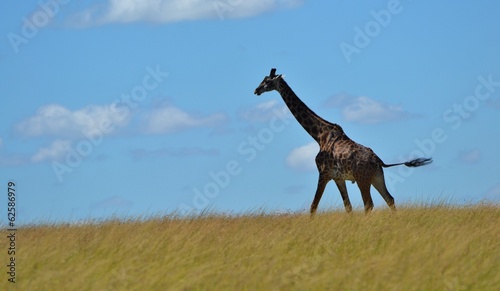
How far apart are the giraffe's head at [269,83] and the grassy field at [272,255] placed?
13.1 ft

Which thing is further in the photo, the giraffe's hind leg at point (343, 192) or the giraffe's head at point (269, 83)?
the giraffe's head at point (269, 83)

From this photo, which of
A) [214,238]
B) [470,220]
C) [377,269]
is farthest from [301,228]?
[377,269]

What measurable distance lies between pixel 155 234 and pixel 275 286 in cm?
462

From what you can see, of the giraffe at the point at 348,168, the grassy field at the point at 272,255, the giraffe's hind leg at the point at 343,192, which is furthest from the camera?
the giraffe's hind leg at the point at 343,192

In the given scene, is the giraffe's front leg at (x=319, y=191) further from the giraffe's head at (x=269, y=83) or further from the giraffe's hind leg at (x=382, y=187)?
the giraffe's head at (x=269, y=83)

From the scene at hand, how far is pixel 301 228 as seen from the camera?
15.6 meters

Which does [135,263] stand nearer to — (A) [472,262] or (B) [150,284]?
(B) [150,284]

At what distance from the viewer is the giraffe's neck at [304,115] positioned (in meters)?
19.9

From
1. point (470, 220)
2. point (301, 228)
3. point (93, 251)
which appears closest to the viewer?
point (93, 251)

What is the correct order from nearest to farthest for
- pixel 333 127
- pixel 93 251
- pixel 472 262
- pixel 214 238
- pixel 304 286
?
pixel 304 286, pixel 472 262, pixel 93 251, pixel 214 238, pixel 333 127

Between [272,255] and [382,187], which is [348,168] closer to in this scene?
[382,187]

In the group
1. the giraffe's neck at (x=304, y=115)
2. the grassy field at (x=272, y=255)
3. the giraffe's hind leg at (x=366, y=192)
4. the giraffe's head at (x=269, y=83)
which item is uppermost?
the giraffe's head at (x=269, y=83)

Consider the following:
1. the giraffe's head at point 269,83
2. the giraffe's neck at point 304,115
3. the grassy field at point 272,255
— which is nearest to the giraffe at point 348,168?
the giraffe's neck at point 304,115

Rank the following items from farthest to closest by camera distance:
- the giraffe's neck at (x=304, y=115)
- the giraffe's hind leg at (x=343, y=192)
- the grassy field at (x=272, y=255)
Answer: the giraffe's neck at (x=304, y=115) → the giraffe's hind leg at (x=343, y=192) → the grassy field at (x=272, y=255)
